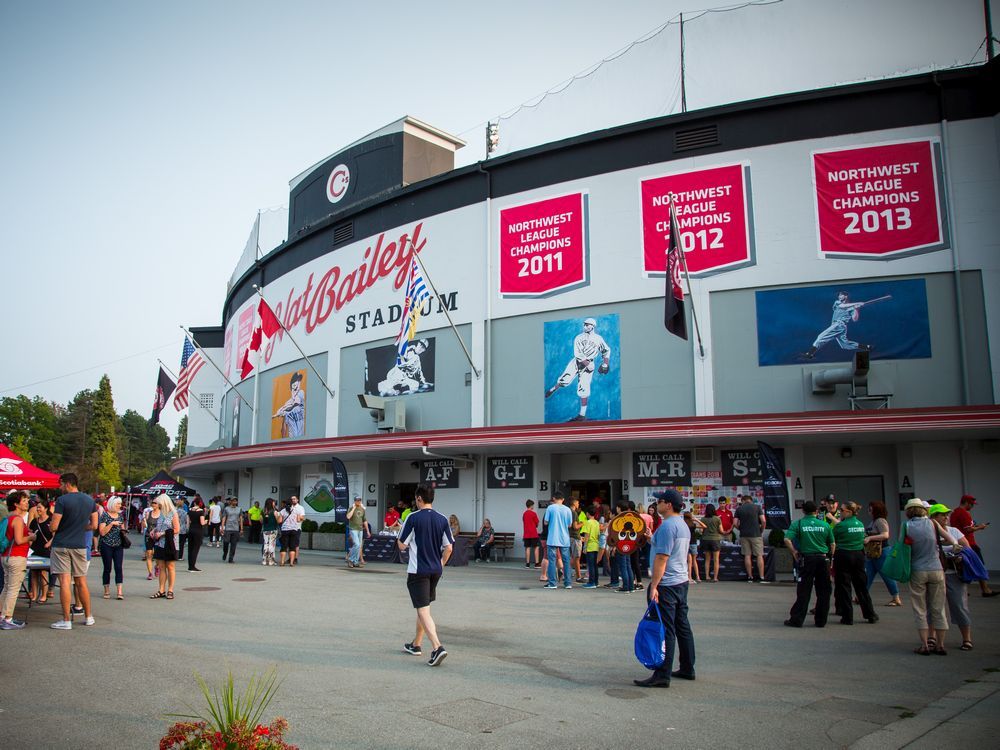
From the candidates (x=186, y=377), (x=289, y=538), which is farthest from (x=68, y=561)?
(x=186, y=377)

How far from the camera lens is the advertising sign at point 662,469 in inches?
857

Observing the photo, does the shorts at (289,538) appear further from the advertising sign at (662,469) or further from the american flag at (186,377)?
the american flag at (186,377)

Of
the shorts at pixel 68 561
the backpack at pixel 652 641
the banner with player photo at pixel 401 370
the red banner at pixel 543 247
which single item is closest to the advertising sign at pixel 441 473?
the banner with player photo at pixel 401 370

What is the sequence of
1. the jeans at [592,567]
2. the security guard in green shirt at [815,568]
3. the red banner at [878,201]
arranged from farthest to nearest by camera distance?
the red banner at [878,201], the jeans at [592,567], the security guard in green shirt at [815,568]

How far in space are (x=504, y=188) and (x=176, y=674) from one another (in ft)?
67.9

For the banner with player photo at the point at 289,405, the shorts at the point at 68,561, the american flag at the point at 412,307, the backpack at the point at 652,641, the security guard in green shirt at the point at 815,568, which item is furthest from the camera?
the banner with player photo at the point at 289,405

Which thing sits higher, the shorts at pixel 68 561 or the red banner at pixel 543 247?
the red banner at pixel 543 247

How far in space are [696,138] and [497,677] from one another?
19.2 metres

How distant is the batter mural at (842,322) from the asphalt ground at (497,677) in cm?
933

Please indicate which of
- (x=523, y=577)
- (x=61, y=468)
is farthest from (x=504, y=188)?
(x=61, y=468)

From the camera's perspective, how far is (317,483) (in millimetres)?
30516

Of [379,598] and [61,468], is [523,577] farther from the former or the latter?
[61,468]

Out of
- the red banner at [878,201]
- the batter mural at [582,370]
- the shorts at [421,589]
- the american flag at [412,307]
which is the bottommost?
the shorts at [421,589]

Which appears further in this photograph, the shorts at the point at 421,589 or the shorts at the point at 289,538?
the shorts at the point at 289,538
